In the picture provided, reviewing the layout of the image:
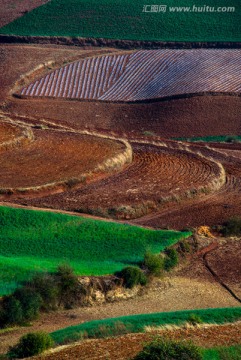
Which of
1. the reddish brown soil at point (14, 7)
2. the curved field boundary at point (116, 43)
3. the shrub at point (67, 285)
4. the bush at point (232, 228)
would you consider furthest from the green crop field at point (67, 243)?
the reddish brown soil at point (14, 7)

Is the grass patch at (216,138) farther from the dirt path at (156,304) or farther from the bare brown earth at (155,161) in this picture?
the dirt path at (156,304)

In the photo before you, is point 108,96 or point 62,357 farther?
point 108,96

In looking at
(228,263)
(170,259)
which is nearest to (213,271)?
(228,263)

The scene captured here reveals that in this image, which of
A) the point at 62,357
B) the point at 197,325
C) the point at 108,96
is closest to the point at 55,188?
the point at 197,325

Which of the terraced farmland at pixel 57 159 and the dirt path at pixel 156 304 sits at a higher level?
the terraced farmland at pixel 57 159

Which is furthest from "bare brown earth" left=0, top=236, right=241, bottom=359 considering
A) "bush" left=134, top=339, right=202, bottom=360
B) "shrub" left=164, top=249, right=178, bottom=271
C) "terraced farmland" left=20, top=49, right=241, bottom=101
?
"terraced farmland" left=20, top=49, right=241, bottom=101

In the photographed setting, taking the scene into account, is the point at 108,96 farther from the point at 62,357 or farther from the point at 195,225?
the point at 62,357
